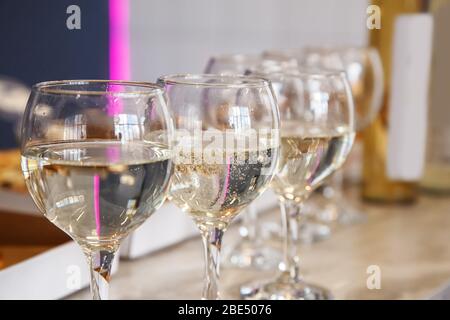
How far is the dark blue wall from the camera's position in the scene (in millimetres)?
3330

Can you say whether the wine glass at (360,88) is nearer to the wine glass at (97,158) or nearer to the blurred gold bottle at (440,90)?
the blurred gold bottle at (440,90)

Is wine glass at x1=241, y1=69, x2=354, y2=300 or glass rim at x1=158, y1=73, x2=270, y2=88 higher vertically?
glass rim at x1=158, y1=73, x2=270, y2=88

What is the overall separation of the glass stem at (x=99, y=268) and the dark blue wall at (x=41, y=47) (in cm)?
274

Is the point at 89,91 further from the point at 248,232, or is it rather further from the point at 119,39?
the point at 119,39

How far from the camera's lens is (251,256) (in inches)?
40.4

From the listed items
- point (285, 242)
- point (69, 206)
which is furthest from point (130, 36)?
point (69, 206)

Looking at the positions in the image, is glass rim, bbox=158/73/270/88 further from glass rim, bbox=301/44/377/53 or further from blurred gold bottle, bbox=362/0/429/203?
blurred gold bottle, bbox=362/0/429/203

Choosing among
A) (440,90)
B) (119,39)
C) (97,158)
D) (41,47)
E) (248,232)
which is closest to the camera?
(97,158)

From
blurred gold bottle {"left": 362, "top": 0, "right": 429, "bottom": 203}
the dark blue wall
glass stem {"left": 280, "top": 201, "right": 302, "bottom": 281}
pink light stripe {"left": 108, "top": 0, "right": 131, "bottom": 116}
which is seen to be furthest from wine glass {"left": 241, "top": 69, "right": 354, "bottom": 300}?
the dark blue wall

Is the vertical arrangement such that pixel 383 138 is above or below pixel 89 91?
below

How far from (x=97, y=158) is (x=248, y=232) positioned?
54cm

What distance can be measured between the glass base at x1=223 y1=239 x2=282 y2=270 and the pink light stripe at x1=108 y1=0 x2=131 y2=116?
7.13 feet

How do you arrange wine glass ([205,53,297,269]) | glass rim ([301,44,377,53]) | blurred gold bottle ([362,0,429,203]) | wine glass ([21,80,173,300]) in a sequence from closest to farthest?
wine glass ([21,80,173,300]) → wine glass ([205,53,297,269]) → glass rim ([301,44,377,53]) → blurred gold bottle ([362,0,429,203])

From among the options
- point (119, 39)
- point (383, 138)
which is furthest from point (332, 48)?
point (119, 39)
